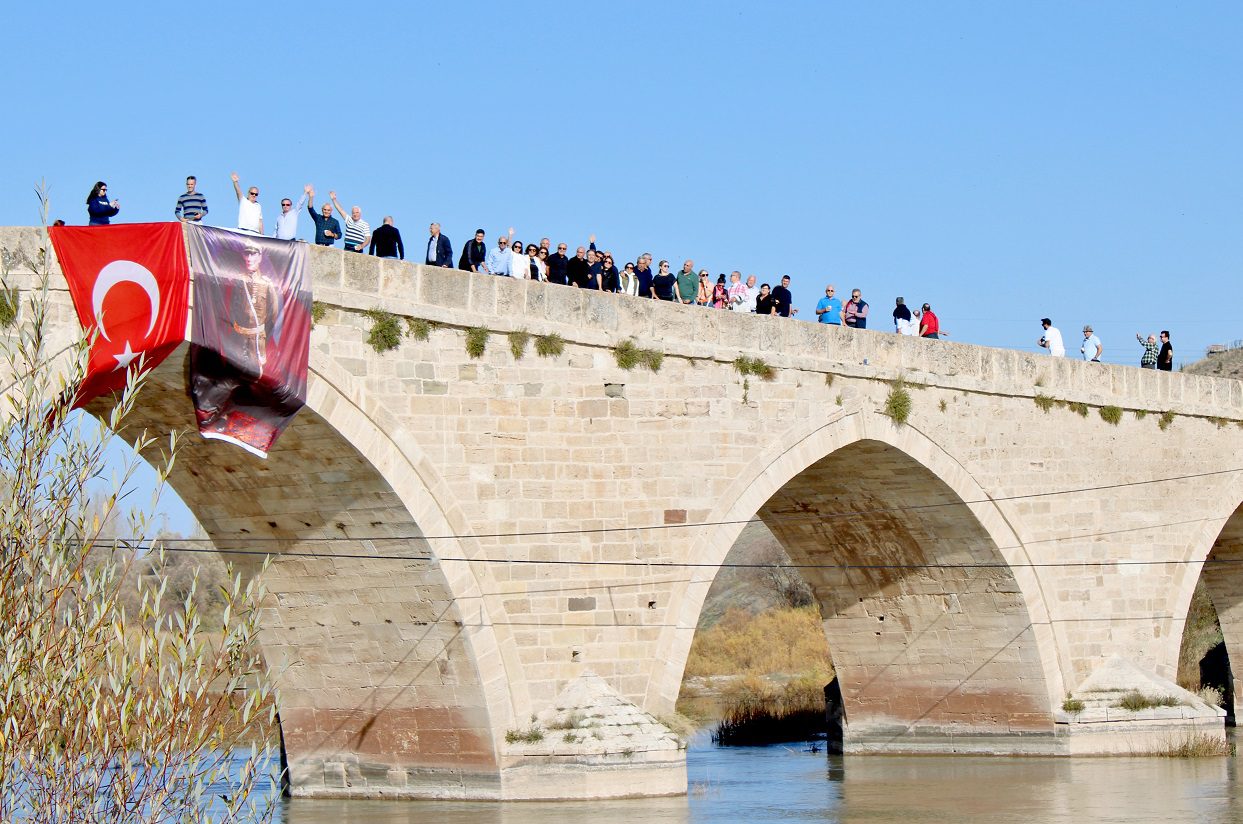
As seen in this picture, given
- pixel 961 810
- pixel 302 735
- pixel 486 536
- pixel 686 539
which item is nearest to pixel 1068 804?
pixel 961 810

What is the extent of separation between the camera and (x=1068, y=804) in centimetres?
1366

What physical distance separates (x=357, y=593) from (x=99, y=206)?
3.83 m

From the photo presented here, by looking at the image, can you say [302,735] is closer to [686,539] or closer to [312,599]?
[312,599]

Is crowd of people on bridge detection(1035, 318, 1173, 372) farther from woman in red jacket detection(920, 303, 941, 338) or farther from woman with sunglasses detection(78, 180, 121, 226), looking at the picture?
woman with sunglasses detection(78, 180, 121, 226)

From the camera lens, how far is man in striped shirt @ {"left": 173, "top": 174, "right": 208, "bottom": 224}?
36.9 ft

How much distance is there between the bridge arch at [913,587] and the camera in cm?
1655

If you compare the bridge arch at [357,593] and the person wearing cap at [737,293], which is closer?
the bridge arch at [357,593]

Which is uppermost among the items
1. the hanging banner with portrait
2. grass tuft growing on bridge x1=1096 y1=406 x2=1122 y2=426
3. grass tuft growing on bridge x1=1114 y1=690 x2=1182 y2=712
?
grass tuft growing on bridge x1=1096 y1=406 x2=1122 y2=426

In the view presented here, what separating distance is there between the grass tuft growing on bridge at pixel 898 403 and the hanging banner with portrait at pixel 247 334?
22.2 feet

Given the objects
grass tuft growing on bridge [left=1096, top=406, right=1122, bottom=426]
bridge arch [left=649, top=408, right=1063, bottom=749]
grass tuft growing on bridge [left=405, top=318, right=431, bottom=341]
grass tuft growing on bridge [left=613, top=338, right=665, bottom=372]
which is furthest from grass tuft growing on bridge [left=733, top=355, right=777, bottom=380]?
grass tuft growing on bridge [left=1096, top=406, right=1122, bottom=426]

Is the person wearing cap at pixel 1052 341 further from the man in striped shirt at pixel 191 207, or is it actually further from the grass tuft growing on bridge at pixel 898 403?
the man in striped shirt at pixel 191 207

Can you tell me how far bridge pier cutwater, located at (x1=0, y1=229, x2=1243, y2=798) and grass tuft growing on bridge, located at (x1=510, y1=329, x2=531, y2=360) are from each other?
90mm

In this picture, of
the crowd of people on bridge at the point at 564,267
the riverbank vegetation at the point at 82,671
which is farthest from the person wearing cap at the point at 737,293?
the riverbank vegetation at the point at 82,671

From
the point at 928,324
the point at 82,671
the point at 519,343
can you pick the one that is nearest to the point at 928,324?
the point at 928,324
